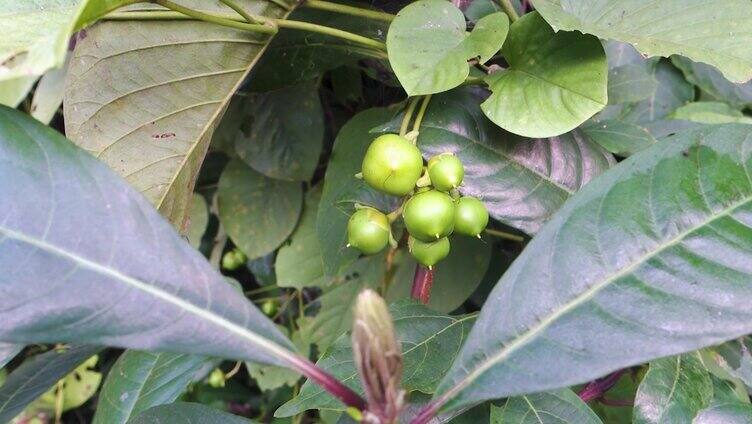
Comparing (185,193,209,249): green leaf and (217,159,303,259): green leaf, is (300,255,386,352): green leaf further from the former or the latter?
(185,193,209,249): green leaf

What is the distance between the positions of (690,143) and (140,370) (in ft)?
3.01

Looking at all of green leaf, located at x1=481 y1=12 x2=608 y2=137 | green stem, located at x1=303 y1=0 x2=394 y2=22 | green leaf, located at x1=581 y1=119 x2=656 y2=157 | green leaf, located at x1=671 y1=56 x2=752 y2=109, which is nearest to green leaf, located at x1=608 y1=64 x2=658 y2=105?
green leaf, located at x1=581 y1=119 x2=656 y2=157

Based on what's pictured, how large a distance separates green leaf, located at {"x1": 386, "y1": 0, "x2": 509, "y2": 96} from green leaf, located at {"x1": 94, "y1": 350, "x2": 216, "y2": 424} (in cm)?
57

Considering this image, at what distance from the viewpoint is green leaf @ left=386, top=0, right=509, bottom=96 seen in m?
0.78

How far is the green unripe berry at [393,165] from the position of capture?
767 mm

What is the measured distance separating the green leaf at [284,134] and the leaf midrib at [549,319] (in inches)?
33.2

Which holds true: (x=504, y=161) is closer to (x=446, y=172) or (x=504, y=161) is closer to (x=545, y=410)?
(x=446, y=172)

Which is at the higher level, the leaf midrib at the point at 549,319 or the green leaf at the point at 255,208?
the leaf midrib at the point at 549,319

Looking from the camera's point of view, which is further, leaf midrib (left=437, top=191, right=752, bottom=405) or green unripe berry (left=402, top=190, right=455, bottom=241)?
green unripe berry (left=402, top=190, right=455, bottom=241)

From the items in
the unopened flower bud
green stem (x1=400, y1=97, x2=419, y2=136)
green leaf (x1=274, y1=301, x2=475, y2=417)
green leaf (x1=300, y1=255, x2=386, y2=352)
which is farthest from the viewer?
green leaf (x1=300, y1=255, x2=386, y2=352)

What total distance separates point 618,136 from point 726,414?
449 millimetres

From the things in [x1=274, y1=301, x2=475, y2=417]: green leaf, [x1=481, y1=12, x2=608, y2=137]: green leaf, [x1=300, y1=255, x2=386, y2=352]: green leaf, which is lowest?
[x1=300, y1=255, x2=386, y2=352]: green leaf

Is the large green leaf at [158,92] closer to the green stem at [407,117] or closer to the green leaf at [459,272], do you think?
the green stem at [407,117]

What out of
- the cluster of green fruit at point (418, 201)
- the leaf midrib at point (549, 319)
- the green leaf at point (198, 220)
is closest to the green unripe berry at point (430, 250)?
the cluster of green fruit at point (418, 201)
